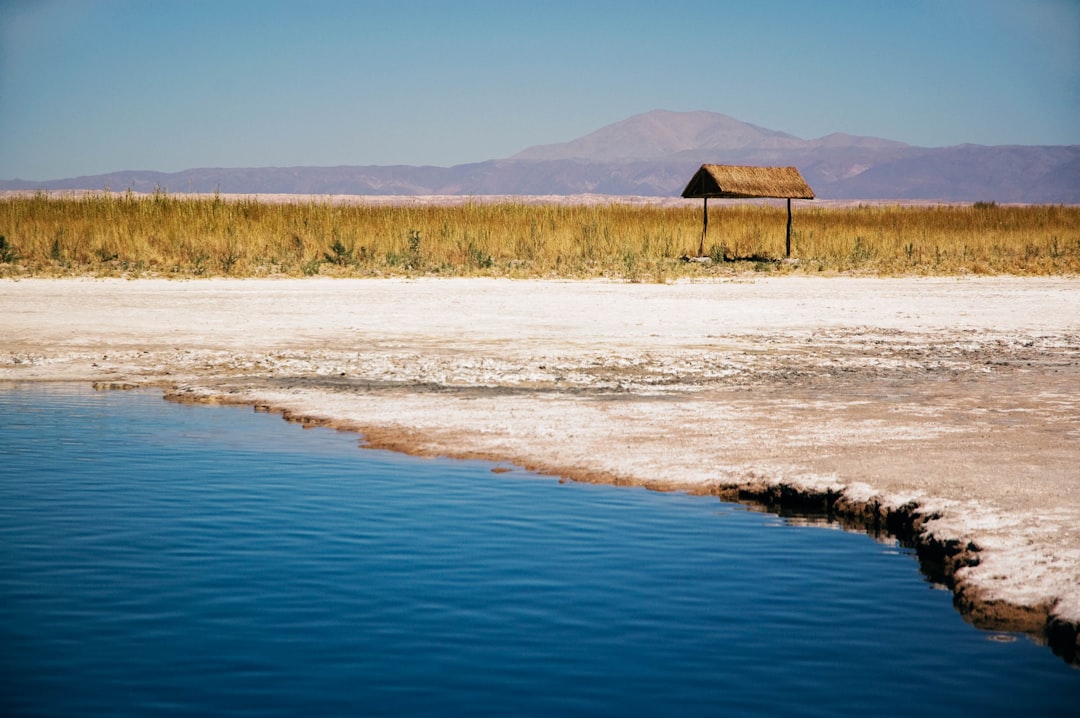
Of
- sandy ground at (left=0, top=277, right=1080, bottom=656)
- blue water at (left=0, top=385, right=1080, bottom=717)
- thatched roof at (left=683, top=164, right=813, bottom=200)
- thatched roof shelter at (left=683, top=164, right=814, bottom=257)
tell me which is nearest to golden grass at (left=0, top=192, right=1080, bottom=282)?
thatched roof shelter at (left=683, top=164, right=814, bottom=257)

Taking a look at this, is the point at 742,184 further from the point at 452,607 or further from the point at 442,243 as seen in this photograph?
the point at 452,607

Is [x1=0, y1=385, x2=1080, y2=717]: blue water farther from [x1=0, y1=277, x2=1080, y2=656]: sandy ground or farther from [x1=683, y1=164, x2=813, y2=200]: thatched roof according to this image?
[x1=683, y1=164, x2=813, y2=200]: thatched roof

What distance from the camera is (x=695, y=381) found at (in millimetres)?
12719

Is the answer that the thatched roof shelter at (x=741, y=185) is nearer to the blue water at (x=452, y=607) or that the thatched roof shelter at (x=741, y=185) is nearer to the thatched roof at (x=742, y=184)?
the thatched roof at (x=742, y=184)

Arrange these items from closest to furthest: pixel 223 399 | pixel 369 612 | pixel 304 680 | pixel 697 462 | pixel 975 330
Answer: pixel 304 680
pixel 369 612
pixel 697 462
pixel 223 399
pixel 975 330

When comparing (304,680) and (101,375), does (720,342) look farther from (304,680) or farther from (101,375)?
(304,680)

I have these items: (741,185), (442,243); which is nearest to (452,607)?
(442,243)

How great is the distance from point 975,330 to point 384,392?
29.9 feet

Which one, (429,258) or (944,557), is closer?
(944,557)

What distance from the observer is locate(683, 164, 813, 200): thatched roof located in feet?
109

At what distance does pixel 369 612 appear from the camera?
18.6ft

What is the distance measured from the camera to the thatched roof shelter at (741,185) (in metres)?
33.2

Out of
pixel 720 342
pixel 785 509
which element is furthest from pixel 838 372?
pixel 785 509

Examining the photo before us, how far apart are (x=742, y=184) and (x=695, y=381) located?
21.9 m
